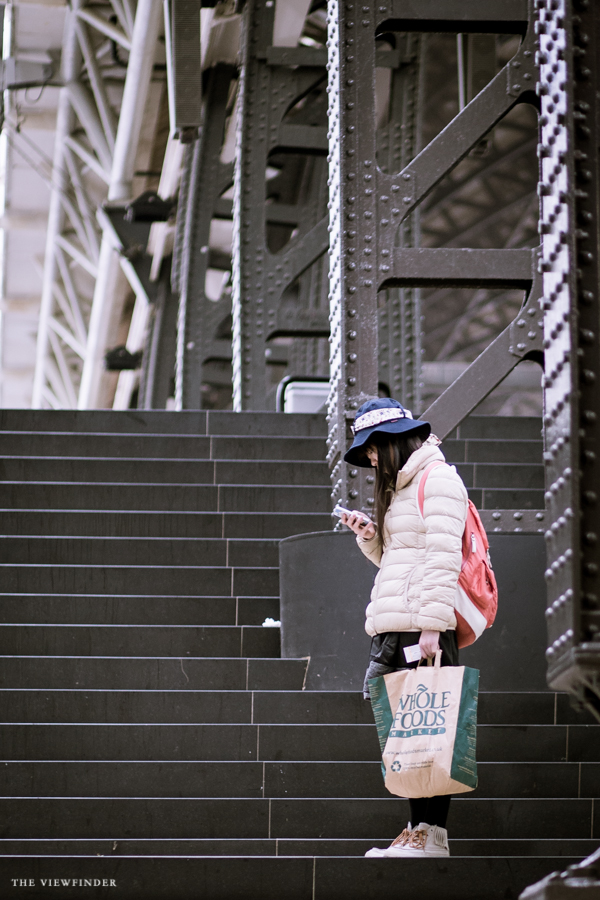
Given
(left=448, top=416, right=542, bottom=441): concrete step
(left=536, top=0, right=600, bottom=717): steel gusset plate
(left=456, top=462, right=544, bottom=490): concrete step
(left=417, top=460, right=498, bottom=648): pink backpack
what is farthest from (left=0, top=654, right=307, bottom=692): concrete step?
(left=448, top=416, right=542, bottom=441): concrete step

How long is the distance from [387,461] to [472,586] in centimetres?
62

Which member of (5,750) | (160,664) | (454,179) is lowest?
(5,750)

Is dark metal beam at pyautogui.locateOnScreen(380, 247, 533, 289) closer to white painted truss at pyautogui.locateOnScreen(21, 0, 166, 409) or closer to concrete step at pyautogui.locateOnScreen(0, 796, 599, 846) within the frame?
concrete step at pyautogui.locateOnScreen(0, 796, 599, 846)

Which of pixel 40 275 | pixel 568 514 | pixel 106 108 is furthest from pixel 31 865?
pixel 40 275

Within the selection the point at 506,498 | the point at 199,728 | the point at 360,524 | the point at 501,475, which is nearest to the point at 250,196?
the point at 501,475

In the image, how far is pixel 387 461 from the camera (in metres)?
5.46

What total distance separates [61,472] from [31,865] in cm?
484

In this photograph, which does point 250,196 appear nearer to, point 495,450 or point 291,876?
point 495,450

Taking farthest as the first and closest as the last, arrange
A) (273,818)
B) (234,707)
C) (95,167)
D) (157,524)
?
(95,167) → (157,524) → (234,707) → (273,818)

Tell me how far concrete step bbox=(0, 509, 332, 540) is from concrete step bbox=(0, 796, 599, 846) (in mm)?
3283

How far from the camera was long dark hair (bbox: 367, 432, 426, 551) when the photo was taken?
5.43 meters

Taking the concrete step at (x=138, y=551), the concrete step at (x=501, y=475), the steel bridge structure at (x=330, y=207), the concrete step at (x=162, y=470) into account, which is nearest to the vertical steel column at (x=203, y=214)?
the steel bridge structure at (x=330, y=207)

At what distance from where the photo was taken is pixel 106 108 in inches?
825

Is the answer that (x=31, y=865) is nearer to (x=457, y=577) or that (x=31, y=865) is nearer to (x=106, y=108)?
(x=457, y=577)
